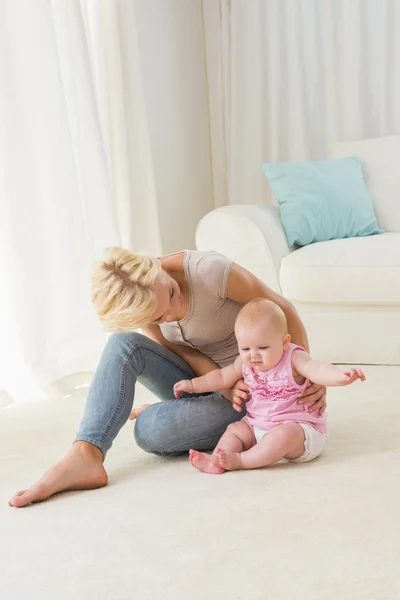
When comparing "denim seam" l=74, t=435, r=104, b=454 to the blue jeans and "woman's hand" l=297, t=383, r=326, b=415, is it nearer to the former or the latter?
the blue jeans

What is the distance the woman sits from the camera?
5.86 ft

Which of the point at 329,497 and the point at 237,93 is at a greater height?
the point at 237,93

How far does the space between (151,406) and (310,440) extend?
0.43 m

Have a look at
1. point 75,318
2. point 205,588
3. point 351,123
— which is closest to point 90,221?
point 75,318

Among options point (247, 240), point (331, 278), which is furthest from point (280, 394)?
point (247, 240)

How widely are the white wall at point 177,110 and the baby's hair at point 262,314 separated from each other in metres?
1.97

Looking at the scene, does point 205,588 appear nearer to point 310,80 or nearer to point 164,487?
point 164,487

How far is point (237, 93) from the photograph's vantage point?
164 inches

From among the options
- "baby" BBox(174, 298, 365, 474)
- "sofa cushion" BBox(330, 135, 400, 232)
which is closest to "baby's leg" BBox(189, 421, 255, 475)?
"baby" BBox(174, 298, 365, 474)

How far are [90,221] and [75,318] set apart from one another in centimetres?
38

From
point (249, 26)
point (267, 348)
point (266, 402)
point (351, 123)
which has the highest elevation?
point (249, 26)

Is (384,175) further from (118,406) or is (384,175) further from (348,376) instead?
(118,406)

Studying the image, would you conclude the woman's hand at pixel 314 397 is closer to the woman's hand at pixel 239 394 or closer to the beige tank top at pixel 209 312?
the woman's hand at pixel 239 394

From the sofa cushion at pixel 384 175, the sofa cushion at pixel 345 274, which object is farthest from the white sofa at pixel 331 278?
the sofa cushion at pixel 384 175
